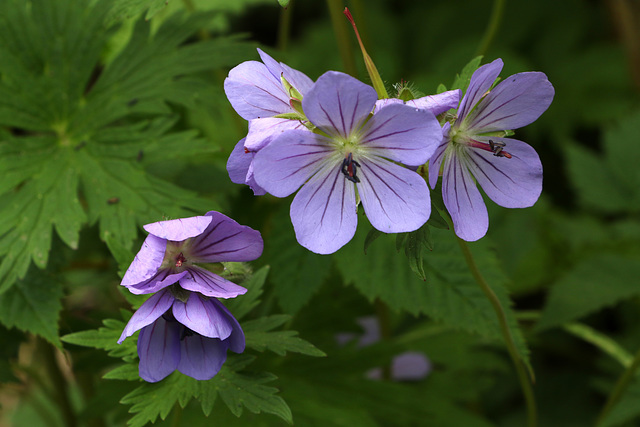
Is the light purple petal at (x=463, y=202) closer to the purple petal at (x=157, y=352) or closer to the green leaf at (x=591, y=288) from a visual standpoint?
the purple petal at (x=157, y=352)

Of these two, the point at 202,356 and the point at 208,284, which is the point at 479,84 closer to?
the point at 208,284

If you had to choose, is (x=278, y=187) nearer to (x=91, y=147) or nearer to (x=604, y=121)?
(x=91, y=147)

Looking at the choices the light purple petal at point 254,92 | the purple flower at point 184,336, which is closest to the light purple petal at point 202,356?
the purple flower at point 184,336

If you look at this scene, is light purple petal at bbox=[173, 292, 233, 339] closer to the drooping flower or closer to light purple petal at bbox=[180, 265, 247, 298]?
light purple petal at bbox=[180, 265, 247, 298]

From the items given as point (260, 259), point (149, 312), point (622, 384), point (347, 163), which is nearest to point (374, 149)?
point (347, 163)

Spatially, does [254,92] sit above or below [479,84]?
below

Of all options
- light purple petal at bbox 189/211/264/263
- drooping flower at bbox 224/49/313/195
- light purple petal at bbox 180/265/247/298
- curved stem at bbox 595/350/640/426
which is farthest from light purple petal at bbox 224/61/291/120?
curved stem at bbox 595/350/640/426
